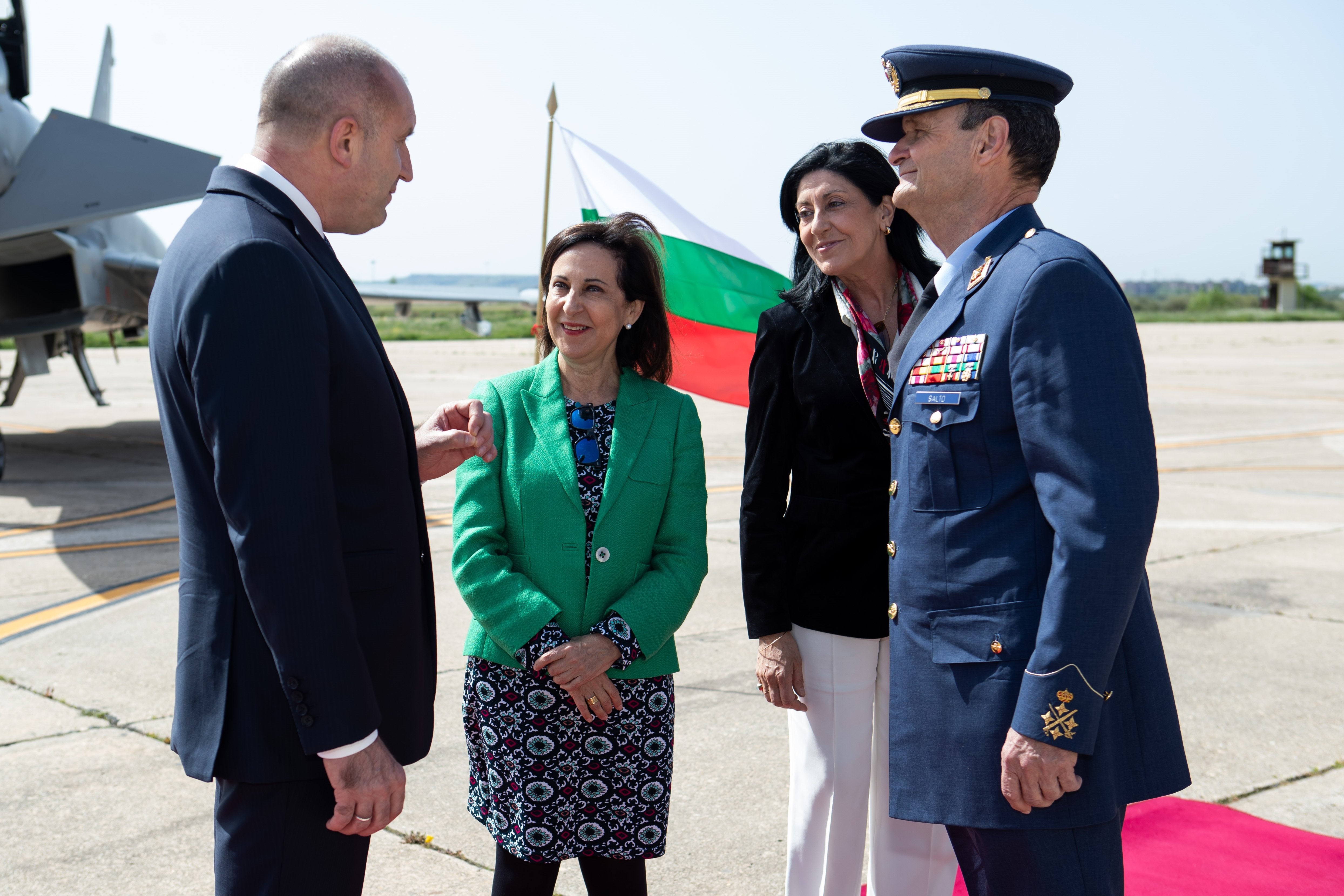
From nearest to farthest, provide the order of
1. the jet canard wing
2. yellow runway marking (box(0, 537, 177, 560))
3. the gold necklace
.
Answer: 1. the gold necklace
2. yellow runway marking (box(0, 537, 177, 560))
3. the jet canard wing

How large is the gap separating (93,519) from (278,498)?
329 inches

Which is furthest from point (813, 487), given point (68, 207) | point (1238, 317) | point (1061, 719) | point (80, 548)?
point (1238, 317)

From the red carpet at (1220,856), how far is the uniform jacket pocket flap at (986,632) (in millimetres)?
1368

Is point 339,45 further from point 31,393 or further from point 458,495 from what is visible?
point 31,393

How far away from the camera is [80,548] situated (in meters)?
7.55

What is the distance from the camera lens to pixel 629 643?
2.37 meters

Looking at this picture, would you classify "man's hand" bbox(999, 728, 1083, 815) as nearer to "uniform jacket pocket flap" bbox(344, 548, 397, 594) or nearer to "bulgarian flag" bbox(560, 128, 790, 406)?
"uniform jacket pocket flap" bbox(344, 548, 397, 594)

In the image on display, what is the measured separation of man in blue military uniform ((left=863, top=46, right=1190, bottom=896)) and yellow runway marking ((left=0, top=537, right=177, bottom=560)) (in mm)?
7243

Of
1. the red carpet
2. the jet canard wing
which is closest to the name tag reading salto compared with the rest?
the red carpet

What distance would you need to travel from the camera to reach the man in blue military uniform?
1618 mm

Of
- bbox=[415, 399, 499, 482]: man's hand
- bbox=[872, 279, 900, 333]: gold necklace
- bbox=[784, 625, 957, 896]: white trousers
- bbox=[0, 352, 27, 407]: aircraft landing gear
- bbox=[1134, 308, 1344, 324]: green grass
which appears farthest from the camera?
bbox=[1134, 308, 1344, 324]: green grass

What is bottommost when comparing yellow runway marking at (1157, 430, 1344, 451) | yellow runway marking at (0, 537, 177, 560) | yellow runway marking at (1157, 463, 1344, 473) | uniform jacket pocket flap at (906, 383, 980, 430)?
yellow runway marking at (0, 537, 177, 560)

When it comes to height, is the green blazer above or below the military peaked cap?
below

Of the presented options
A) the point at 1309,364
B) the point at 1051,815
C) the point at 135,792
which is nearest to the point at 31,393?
the point at 135,792
